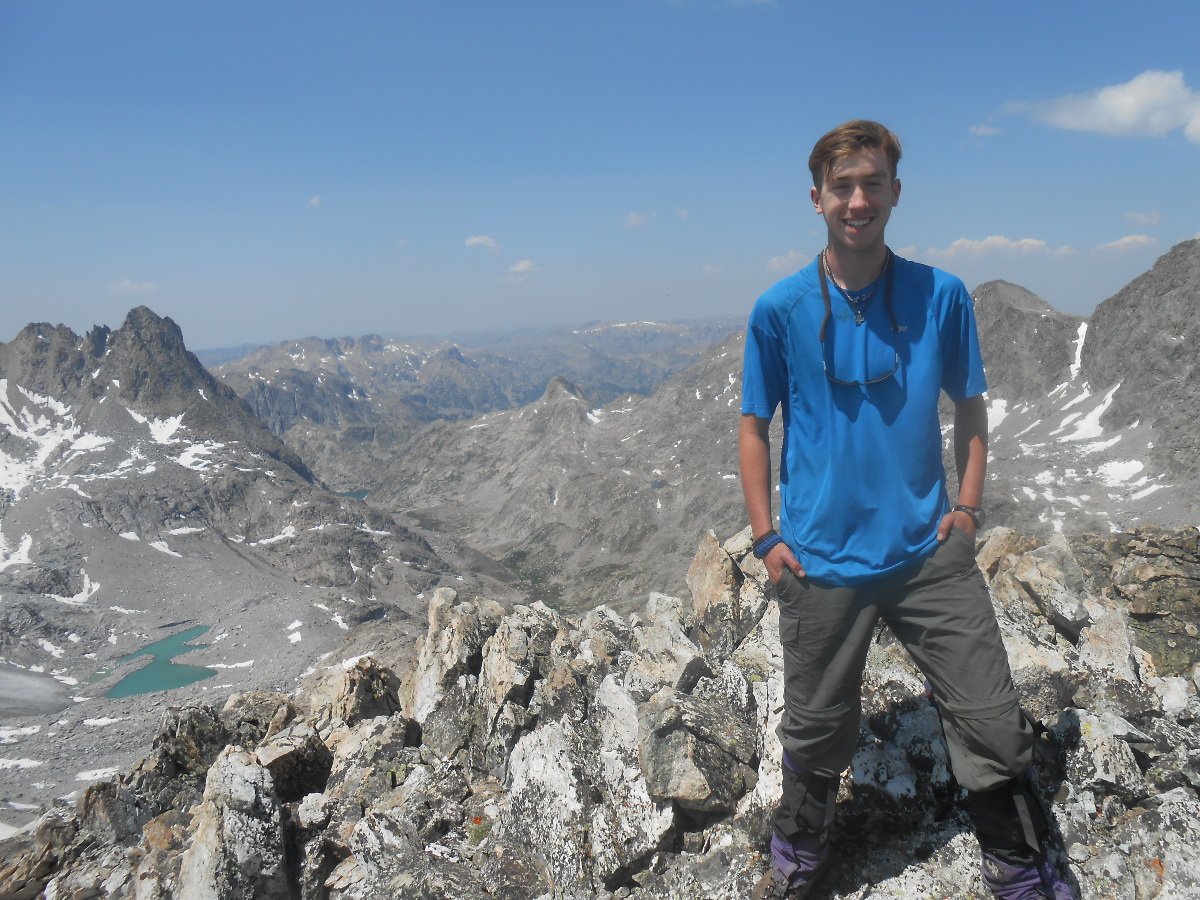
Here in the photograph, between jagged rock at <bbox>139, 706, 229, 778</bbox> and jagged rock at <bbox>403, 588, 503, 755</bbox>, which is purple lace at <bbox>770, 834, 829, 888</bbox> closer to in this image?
jagged rock at <bbox>403, 588, 503, 755</bbox>

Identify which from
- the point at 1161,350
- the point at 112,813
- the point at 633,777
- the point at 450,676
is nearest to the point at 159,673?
the point at 112,813

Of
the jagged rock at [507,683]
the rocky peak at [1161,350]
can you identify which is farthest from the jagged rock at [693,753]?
the rocky peak at [1161,350]

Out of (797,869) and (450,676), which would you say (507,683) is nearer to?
(450,676)

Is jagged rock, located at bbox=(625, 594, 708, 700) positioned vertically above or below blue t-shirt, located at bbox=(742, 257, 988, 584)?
below

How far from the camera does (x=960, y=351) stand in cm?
660

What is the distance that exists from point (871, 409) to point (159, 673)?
222 metres

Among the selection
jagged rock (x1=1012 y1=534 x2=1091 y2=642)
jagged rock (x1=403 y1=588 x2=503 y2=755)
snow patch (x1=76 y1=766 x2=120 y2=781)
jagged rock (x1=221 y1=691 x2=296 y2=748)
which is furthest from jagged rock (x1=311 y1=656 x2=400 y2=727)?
snow patch (x1=76 y1=766 x2=120 y2=781)

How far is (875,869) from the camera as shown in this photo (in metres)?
7.54

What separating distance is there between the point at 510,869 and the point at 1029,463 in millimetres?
203736

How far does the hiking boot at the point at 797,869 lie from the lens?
713 cm

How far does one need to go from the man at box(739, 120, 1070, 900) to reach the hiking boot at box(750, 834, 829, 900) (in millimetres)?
1617

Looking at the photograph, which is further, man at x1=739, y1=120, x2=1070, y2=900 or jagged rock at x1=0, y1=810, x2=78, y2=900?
jagged rock at x1=0, y1=810, x2=78, y2=900

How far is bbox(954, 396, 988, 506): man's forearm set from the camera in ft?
22.5

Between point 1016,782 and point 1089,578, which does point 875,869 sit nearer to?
point 1016,782
